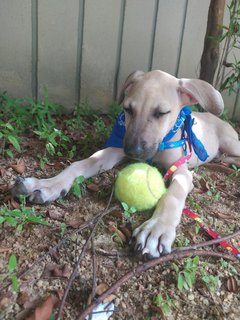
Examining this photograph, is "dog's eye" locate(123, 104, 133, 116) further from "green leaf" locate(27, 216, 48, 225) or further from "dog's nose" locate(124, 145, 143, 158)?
"green leaf" locate(27, 216, 48, 225)

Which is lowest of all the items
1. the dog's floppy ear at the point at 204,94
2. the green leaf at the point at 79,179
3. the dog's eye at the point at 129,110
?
the green leaf at the point at 79,179

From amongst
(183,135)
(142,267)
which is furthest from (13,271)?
(183,135)

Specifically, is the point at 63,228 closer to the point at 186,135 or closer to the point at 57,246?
the point at 57,246

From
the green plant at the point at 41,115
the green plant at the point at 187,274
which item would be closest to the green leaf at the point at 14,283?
the green plant at the point at 187,274

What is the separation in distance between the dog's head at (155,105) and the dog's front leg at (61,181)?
347 mm

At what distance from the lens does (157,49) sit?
14.4 feet

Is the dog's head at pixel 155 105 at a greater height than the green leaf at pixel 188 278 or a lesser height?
greater

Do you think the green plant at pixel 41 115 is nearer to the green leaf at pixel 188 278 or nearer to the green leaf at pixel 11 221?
the green leaf at pixel 11 221

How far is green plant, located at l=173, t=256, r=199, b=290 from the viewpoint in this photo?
1.98m

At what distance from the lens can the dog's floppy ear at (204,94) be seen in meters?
2.77

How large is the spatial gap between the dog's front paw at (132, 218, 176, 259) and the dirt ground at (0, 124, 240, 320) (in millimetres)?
73

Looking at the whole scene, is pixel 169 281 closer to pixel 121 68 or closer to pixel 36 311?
pixel 36 311

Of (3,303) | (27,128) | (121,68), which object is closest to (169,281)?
(3,303)

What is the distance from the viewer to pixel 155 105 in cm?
269
